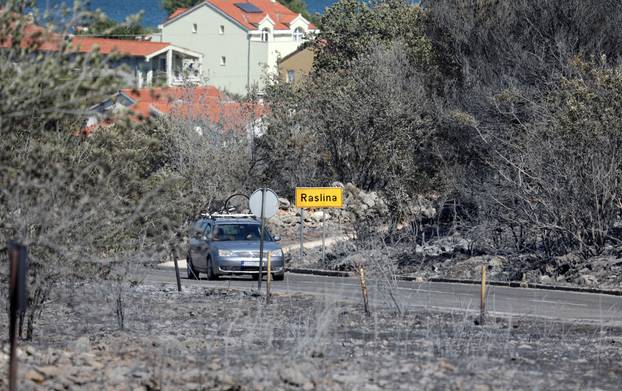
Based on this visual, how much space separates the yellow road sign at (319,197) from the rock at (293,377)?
25833mm

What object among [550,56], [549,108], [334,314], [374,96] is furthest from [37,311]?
[374,96]

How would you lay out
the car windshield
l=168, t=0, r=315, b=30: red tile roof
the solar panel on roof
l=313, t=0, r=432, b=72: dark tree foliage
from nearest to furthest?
the car windshield, l=313, t=0, r=432, b=72: dark tree foliage, l=168, t=0, r=315, b=30: red tile roof, the solar panel on roof

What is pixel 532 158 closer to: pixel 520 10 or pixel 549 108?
pixel 549 108

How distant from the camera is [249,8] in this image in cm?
11456

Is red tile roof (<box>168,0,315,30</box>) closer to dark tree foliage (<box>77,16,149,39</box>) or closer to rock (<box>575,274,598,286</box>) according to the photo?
rock (<box>575,274,598,286</box>)

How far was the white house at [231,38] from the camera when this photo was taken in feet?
339

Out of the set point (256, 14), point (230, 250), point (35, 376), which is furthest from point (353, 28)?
point (35, 376)

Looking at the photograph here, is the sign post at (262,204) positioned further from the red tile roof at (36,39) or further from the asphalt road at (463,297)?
the red tile roof at (36,39)

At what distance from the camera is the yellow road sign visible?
38.0 m

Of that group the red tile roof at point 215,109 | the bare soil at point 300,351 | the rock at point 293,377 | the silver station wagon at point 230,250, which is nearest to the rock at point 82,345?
the bare soil at point 300,351

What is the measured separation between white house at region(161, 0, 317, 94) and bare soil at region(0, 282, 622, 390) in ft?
267

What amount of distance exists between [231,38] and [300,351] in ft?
307

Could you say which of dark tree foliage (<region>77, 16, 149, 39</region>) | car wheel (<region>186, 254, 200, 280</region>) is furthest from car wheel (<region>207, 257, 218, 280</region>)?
dark tree foliage (<region>77, 16, 149, 39</region>)

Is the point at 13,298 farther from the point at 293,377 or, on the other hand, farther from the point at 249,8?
the point at 249,8
